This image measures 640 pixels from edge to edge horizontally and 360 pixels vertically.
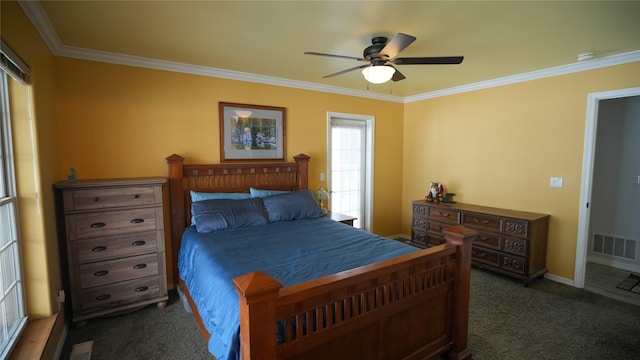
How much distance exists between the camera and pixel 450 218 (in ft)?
13.4

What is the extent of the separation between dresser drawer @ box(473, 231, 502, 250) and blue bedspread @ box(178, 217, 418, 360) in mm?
1800

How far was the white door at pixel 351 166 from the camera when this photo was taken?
4551mm

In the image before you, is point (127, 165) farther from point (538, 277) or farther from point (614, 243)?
point (614, 243)

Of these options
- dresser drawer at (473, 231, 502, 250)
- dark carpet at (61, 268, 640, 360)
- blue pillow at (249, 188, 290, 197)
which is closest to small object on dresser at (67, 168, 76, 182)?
dark carpet at (61, 268, 640, 360)

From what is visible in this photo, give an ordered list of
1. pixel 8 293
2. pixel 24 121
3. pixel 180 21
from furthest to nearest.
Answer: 1. pixel 180 21
2. pixel 24 121
3. pixel 8 293

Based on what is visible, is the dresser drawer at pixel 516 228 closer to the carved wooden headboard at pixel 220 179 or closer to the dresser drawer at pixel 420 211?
the dresser drawer at pixel 420 211

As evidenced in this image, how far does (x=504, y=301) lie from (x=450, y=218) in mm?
1245

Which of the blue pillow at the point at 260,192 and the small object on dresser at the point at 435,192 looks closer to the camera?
the blue pillow at the point at 260,192

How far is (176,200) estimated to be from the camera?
3.18 m

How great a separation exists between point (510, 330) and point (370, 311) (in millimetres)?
1660

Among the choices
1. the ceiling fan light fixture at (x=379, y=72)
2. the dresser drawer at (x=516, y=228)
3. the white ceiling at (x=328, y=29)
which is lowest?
the dresser drawer at (x=516, y=228)

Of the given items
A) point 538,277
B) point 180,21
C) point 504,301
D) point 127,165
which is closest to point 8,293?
point 127,165

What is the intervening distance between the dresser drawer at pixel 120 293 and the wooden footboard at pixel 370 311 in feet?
6.39

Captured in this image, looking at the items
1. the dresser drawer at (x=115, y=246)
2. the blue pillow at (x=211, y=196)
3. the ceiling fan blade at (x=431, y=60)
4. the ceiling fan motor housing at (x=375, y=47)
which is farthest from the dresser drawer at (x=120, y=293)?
the ceiling fan blade at (x=431, y=60)
